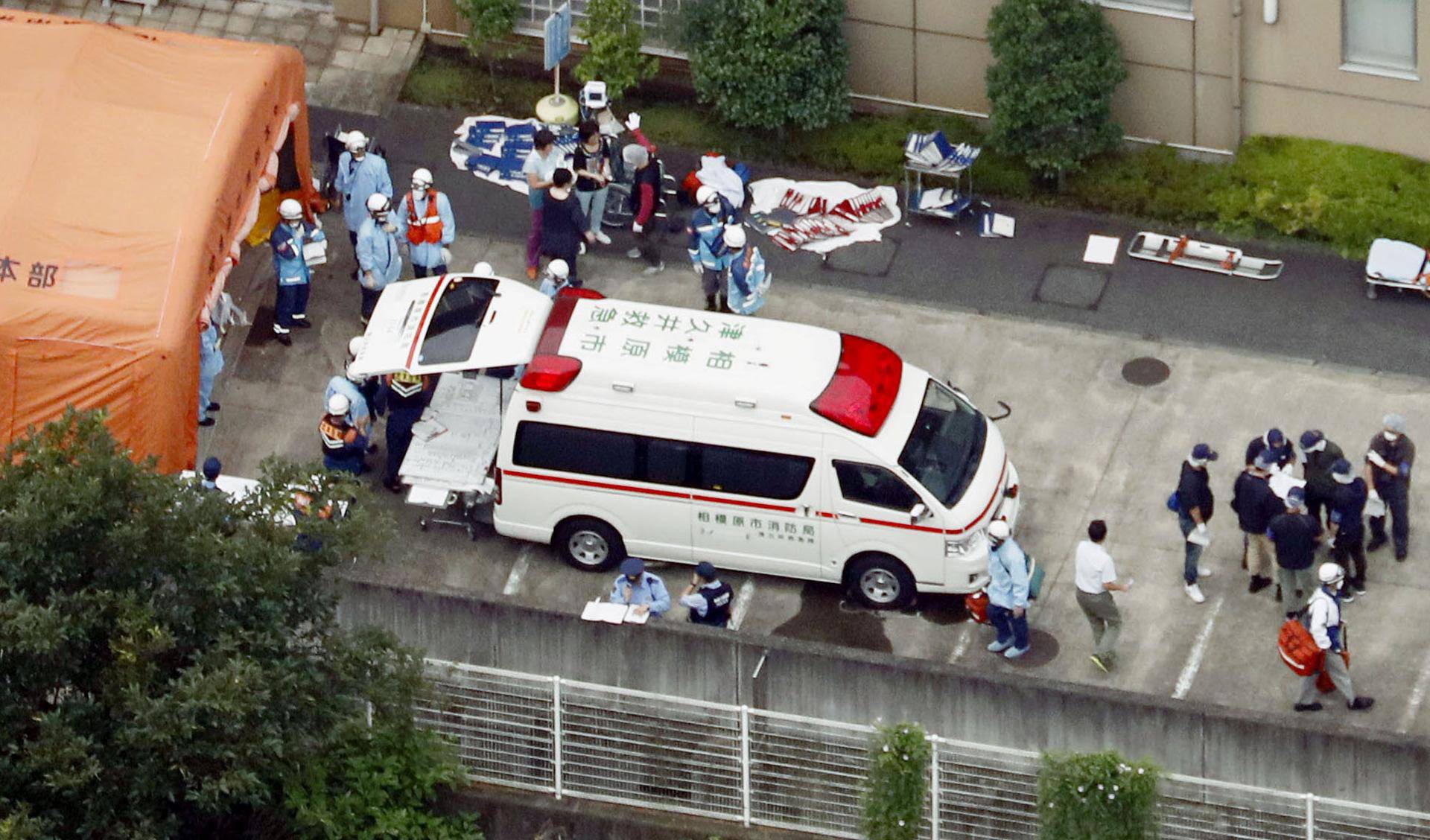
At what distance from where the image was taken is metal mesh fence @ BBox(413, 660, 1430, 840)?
1705 cm

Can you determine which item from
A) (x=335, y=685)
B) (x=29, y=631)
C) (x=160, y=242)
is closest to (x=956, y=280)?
(x=160, y=242)

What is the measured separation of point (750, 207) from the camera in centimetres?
2564

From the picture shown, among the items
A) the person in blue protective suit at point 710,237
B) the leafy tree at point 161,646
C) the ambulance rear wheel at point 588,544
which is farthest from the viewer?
the person in blue protective suit at point 710,237

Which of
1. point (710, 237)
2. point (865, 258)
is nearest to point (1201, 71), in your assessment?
point (865, 258)

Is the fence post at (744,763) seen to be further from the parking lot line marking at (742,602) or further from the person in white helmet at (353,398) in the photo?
the person in white helmet at (353,398)

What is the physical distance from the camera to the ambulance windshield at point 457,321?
21281mm

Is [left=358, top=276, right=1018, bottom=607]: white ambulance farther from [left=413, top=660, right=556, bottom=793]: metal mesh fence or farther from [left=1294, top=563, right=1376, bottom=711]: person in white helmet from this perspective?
[left=413, top=660, right=556, bottom=793]: metal mesh fence

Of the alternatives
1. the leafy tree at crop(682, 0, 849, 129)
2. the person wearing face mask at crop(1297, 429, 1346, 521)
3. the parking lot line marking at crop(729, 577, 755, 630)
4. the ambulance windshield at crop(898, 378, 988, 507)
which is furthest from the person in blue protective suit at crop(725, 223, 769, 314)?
the person wearing face mask at crop(1297, 429, 1346, 521)

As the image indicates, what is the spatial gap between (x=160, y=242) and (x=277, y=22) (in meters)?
6.35

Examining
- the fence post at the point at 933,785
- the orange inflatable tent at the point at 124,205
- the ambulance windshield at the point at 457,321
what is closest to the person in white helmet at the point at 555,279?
the ambulance windshield at the point at 457,321

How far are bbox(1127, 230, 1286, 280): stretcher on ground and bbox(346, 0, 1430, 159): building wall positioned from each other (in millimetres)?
1083

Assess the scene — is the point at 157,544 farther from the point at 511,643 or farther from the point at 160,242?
the point at 160,242

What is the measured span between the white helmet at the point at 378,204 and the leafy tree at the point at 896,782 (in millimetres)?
8161

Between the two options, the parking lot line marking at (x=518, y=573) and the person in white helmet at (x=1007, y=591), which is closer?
the person in white helmet at (x=1007, y=591)
